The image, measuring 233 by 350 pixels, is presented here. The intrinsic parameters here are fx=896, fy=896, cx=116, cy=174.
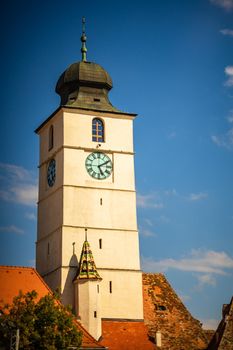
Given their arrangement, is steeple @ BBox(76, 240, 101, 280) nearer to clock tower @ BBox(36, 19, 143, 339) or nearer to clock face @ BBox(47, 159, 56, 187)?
clock tower @ BBox(36, 19, 143, 339)

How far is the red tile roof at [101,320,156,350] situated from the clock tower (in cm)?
42

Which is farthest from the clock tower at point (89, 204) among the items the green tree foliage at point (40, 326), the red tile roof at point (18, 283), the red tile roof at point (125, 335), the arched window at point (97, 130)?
the green tree foliage at point (40, 326)

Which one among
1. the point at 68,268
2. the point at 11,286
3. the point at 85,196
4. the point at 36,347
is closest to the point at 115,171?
the point at 85,196

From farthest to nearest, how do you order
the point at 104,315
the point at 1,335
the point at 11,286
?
the point at 104,315 < the point at 11,286 < the point at 1,335

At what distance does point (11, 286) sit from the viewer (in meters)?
41.2

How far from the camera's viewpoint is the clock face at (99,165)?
47406 millimetres

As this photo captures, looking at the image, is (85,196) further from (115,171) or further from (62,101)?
(62,101)

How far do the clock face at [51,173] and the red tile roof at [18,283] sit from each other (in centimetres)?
680

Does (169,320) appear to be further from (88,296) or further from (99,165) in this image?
(99,165)

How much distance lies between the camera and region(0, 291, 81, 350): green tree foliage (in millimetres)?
33344

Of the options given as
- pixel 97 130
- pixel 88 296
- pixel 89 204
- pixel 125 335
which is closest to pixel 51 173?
pixel 89 204

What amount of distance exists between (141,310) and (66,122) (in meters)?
10.7

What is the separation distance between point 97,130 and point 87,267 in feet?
27.9

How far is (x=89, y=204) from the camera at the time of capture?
46.5 metres
